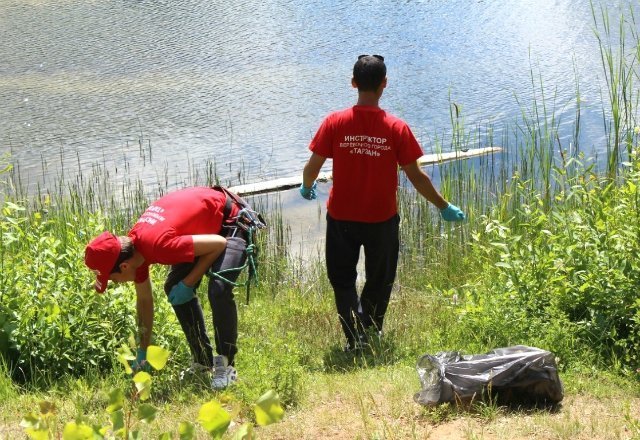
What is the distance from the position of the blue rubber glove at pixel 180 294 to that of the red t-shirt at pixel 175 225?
0.55ft

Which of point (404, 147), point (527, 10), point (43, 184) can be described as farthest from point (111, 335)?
point (527, 10)

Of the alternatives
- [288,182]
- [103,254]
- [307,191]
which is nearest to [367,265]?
[307,191]

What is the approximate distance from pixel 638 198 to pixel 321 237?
4.06 meters

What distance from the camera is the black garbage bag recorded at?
4180 millimetres

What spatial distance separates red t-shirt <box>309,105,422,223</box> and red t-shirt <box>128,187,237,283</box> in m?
0.68

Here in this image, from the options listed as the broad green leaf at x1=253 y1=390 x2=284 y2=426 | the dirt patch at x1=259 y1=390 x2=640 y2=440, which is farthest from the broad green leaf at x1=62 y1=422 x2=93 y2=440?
the dirt patch at x1=259 y1=390 x2=640 y2=440

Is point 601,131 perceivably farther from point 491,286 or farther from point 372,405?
point 372,405

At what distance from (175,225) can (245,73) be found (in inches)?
403

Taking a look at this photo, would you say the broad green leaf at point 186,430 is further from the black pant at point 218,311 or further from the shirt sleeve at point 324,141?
the shirt sleeve at point 324,141

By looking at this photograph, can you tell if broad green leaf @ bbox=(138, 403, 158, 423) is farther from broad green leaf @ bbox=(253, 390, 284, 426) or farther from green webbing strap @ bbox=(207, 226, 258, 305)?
green webbing strap @ bbox=(207, 226, 258, 305)

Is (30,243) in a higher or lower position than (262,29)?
lower

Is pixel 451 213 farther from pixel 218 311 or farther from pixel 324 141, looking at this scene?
pixel 218 311

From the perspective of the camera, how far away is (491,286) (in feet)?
18.2

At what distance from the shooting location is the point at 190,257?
14.8 feet
